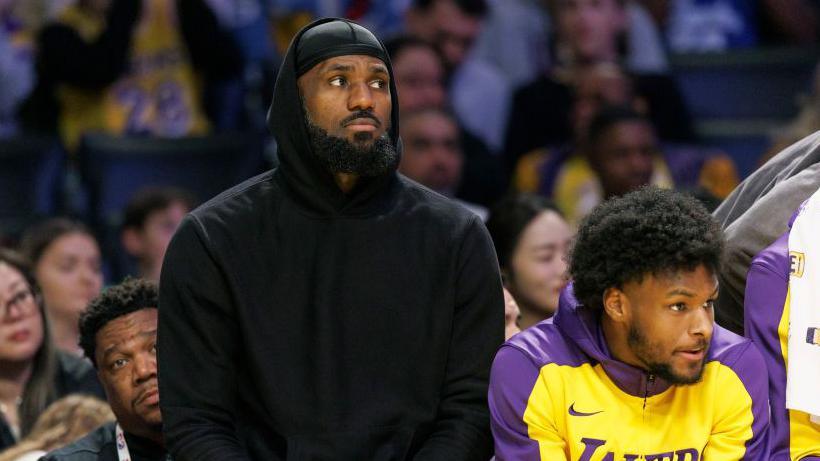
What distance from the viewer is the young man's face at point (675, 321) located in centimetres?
323

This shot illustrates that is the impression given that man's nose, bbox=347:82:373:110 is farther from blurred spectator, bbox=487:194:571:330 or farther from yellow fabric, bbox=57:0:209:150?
yellow fabric, bbox=57:0:209:150

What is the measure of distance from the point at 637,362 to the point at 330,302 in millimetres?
732

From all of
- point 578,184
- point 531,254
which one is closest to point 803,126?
point 578,184

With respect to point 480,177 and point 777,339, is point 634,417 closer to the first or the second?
point 777,339

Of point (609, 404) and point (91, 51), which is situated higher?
point (91, 51)

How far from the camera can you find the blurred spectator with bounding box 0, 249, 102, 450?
16.3 feet

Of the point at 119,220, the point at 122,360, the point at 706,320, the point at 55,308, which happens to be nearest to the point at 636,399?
the point at 706,320

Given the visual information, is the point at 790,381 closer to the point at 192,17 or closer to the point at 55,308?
the point at 55,308

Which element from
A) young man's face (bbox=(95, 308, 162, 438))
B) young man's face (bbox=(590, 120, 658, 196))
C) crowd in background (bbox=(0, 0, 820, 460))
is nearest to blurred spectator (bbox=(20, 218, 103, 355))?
crowd in background (bbox=(0, 0, 820, 460))

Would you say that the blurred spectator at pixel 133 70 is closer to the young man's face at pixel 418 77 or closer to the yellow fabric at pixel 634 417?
the young man's face at pixel 418 77

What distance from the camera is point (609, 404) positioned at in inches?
130

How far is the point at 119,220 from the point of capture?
22.1 feet

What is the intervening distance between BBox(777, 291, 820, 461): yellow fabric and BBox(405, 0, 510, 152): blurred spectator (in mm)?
3950

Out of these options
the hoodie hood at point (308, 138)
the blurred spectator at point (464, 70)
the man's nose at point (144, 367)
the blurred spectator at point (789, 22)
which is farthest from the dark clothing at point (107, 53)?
the hoodie hood at point (308, 138)
